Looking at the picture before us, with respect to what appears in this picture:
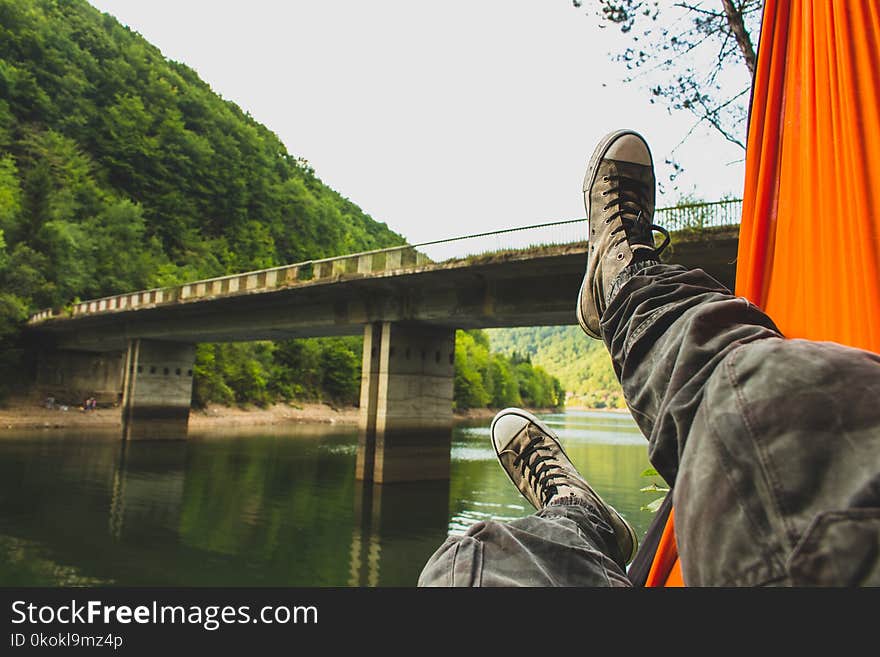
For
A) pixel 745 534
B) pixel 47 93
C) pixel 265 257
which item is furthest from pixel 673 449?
pixel 47 93

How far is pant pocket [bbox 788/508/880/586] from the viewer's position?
0.52 metres

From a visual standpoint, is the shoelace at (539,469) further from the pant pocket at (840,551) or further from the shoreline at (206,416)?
the shoreline at (206,416)

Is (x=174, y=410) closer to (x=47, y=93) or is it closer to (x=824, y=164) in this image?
(x=824, y=164)

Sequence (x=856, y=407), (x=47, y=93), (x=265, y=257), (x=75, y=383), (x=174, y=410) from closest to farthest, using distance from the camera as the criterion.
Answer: (x=856, y=407)
(x=174, y=410)
(x=75, y=383)
(x=47, y=93)
(x=265, y=257)

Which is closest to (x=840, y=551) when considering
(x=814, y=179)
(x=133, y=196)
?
(x=814, y=179)

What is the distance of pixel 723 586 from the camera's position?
25.3 inches

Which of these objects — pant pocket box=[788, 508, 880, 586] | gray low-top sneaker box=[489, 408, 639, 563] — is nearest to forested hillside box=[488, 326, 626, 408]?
gray low-top sneaker box=[489, 408, 639, 563]

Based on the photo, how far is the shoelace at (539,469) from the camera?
2.24 meters

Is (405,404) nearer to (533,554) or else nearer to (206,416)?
(533,554)

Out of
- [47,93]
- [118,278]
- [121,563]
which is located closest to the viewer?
[121,563]

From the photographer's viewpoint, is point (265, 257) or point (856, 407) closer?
point (856, 407)

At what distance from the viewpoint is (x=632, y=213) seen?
1.68 meters

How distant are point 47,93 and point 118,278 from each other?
19405mm

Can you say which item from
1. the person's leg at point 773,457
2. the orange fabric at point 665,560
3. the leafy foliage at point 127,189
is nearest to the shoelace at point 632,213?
the orange fabric at point 665,560
